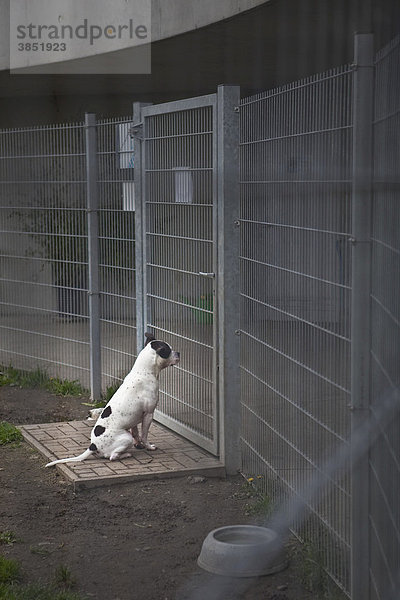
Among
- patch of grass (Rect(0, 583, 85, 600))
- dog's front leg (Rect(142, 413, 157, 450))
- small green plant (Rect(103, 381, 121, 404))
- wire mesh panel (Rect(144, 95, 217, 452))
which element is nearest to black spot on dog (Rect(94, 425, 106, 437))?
dog's front leg (Rect(142, 413, 157, 450))

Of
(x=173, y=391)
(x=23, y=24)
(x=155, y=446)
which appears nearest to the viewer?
(x=155, y=446)

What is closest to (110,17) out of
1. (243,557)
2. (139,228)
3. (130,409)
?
(139,228)

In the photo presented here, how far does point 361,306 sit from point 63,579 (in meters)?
1.59

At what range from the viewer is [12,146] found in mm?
7965

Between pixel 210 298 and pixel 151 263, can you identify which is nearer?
pixel 210 298

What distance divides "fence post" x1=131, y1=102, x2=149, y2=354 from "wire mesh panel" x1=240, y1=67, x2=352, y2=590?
1347 millimetres

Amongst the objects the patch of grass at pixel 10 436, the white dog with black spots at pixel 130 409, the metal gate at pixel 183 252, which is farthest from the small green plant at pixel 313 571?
the patch of grass at pixel 10 436

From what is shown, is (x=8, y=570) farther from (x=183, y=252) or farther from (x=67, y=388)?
(x=67, y=388)

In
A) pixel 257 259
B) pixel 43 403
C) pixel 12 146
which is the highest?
pixel 12 146

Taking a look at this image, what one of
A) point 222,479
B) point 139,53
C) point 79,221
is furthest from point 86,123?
point 222,479

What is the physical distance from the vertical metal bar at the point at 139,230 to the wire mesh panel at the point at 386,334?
129 inches

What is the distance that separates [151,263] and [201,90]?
5877mm

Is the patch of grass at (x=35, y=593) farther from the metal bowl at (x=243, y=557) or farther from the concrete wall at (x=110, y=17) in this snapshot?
the concrete wall at (x=110, y=17)

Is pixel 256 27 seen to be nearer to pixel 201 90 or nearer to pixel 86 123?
pixel 86 123
